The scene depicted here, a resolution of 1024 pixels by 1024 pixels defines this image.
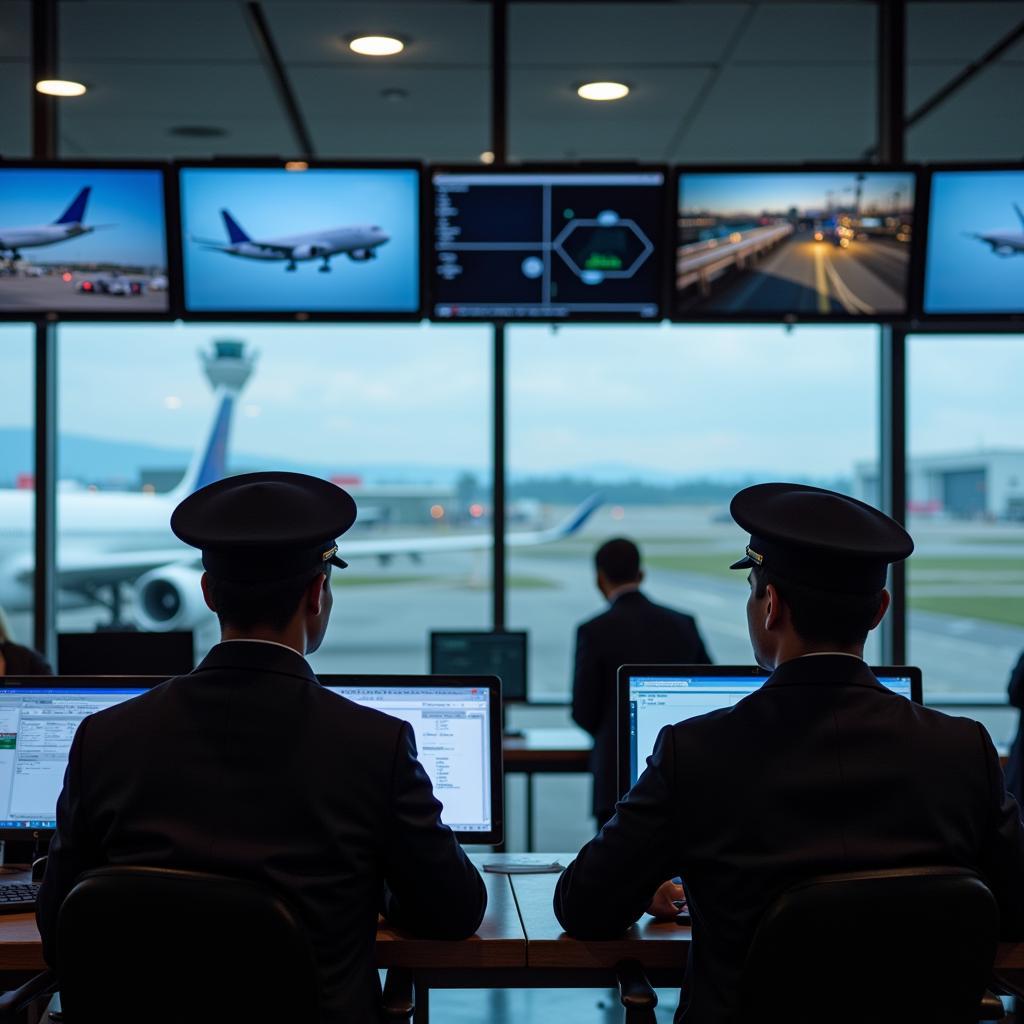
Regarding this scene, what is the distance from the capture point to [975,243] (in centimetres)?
405

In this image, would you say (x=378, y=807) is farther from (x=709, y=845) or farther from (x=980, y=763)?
(x=980, y=763)

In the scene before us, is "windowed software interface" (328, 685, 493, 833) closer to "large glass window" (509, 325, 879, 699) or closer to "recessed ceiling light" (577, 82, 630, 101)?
"large glass window" (509, 325, 879, 699)

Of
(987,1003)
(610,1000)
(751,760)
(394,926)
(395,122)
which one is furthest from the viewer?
(395,122)

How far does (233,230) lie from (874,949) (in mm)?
3248

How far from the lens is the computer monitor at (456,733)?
2.35m

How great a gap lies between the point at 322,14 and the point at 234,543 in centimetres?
353

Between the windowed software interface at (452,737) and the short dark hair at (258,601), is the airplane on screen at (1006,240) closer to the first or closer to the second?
the windowed software interface at (452,737)

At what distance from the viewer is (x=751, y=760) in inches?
63.3

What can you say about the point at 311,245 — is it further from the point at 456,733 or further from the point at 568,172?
the point at 456,733

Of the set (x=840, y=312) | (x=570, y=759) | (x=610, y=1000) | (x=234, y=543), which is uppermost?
(x=840, y=312)

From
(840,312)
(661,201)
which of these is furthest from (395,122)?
(840,312)

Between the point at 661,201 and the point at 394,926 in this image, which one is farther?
the point at 661,201

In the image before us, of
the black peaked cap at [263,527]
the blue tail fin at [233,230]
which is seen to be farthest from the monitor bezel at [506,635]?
the black peaked cap at [263,527]

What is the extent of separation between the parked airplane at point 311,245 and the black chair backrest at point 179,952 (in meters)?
2.83
